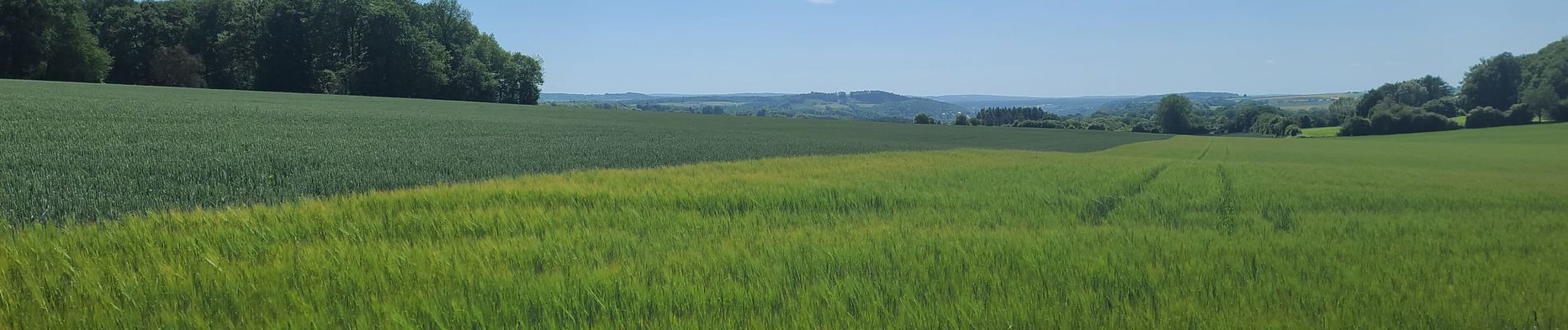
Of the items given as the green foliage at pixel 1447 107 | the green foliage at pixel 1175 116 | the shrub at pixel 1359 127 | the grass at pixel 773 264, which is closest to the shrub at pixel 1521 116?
the shrub at pixel 1359 127

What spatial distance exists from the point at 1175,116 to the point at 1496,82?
3558 centimetres

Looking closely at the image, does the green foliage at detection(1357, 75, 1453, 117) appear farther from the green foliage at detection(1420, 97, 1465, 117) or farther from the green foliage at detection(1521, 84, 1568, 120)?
the green foliage at detection(1521, 84, 1568, 120)

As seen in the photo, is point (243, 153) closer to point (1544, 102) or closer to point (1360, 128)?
point (1360, 128)

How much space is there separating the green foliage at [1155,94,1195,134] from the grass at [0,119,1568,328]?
111m

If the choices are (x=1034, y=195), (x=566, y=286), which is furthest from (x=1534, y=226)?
(x=566, y=286)

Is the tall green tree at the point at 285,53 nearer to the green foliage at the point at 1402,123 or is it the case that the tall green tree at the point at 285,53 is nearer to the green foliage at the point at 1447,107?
the green foliage at the point at 1402,123

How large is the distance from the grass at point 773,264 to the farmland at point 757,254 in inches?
1.0

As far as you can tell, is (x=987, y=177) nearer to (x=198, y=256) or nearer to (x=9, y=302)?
(x=198, y=256)

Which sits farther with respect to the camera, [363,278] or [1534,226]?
[1534,226]

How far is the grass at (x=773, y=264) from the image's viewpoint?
3693mm

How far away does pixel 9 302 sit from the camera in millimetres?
3617

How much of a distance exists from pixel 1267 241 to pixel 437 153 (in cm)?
1372

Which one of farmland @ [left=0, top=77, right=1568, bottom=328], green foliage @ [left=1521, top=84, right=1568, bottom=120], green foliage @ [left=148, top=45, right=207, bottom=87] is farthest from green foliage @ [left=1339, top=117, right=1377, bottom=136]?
green foliage @ [left=148, top=45, right=207, bottom=87]

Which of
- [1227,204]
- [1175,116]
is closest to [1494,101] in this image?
[1175,116]
